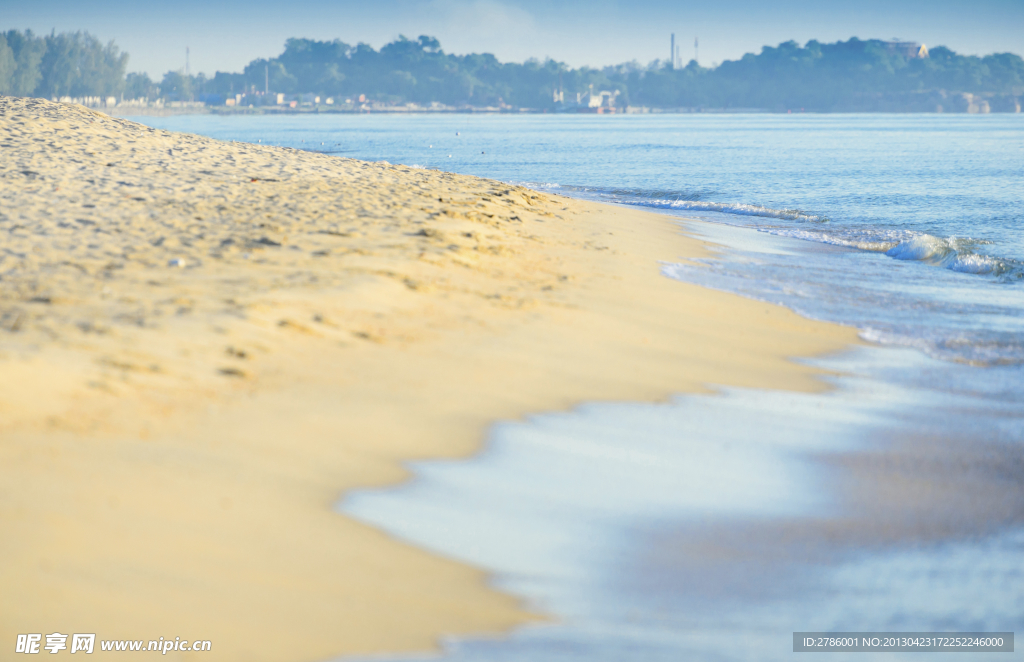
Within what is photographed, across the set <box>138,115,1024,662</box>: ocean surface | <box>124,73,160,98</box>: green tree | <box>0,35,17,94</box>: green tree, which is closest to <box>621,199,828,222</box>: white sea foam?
<box>138,115,1024,662</box>: ocean surface

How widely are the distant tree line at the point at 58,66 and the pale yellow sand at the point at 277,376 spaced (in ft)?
486

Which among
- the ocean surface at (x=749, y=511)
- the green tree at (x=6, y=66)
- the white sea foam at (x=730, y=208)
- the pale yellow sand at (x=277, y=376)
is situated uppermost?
the green tree at (x=6, y=66)

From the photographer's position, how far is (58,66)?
145 metres

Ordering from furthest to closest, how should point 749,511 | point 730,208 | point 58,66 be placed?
point 58,66 → point 730,208 → point 749,511

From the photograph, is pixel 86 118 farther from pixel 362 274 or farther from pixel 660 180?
pixel 660 180

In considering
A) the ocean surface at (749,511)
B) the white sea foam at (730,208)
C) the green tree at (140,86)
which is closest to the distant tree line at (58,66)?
the green tree at (140,86)

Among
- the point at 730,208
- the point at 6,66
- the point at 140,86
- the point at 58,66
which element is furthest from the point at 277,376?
the point at 140,86

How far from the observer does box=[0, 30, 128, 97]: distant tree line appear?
134m

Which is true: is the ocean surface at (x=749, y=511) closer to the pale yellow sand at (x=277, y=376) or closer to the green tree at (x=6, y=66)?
the pale yellow sand at (x=277, y=376)

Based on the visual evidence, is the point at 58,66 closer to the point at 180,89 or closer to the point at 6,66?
the point at 6,66

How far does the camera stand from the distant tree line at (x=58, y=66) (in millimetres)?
133500

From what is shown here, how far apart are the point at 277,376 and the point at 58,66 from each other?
6625 inches

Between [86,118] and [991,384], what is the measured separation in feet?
55.6

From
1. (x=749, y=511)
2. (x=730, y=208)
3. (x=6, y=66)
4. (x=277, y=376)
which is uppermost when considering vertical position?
(x=6, y=66)
